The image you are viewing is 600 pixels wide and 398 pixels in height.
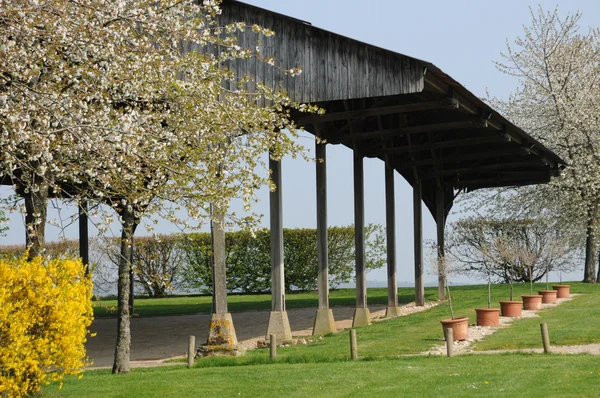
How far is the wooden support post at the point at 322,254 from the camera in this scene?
16125mm

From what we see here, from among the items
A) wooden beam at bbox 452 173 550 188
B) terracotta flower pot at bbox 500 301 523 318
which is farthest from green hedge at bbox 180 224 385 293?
terracotta flower pot at bbox 500 301 523 318

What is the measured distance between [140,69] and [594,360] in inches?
308

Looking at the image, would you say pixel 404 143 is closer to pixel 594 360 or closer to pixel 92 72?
pixel 594 360

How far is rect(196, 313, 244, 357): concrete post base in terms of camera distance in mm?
13438

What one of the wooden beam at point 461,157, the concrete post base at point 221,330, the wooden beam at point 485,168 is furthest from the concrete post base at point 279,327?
the wooden beam at point 485,168

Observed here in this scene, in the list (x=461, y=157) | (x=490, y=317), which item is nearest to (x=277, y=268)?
(x=490, y=317)

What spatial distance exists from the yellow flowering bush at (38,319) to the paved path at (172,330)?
421cm

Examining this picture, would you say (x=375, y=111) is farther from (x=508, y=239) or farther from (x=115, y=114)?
(x=508, y=239)

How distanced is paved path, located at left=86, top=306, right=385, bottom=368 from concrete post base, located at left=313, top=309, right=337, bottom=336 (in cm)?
59

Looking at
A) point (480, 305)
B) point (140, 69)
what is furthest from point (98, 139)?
point (480, 305)

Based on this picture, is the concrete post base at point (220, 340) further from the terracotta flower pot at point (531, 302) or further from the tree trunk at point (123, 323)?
the terracotta flower pot at point (531, 302)

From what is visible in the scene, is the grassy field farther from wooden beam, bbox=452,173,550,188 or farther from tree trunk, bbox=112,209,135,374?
wooden beam, bbox=452,173,550,188

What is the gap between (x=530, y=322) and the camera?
16500mm

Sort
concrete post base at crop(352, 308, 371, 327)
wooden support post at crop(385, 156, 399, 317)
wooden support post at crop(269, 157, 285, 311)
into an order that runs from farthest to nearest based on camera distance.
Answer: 1. wooden support post at crop(385, 156, 399, 317)
2. concrete post base at crop(352, 308, 371, 327)
3. wooden support post at crop(269, 157, 285, 311)
